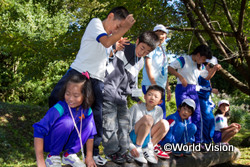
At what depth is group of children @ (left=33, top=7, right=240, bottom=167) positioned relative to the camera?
9.53 feet

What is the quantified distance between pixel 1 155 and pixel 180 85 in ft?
17.4

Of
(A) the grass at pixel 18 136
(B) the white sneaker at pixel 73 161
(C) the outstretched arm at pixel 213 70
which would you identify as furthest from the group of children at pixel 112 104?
(A) the grass at pixel 18 136

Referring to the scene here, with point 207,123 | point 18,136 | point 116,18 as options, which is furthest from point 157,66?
point 18,136

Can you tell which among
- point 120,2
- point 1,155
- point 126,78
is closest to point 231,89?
point 120,2

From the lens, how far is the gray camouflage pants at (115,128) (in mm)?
3443

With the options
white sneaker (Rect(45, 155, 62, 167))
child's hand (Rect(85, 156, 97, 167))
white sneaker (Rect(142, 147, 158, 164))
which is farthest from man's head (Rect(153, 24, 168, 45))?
white sneaker (Rect(45, 155, 62, 167))

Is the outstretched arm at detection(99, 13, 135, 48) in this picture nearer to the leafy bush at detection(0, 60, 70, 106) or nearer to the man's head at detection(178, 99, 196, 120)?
the man's head at detection(178, 99, 196, 120)

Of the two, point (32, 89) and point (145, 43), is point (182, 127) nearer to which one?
point (145, 43)

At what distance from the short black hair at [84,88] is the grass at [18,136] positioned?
428 cm

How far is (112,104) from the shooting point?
3551 millimetres

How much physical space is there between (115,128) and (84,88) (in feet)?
2.70

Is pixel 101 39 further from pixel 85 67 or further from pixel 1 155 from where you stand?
pixel 1 155

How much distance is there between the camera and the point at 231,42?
27.9 ft

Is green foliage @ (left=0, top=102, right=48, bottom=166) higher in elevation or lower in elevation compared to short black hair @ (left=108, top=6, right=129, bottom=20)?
lower
